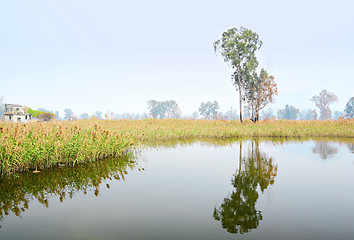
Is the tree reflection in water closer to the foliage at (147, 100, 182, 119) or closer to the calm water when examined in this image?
the calm water

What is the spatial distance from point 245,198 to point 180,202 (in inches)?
58.9

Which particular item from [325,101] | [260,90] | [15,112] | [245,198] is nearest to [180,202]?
[245,198]

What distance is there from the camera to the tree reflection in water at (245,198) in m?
4.79

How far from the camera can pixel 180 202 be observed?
5977mm

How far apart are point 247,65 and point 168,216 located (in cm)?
3597

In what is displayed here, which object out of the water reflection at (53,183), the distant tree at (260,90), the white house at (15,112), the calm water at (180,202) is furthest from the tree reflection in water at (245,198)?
the white house at (15,112)

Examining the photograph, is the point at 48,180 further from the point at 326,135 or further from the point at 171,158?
the point at 326,135

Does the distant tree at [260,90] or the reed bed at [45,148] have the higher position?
the distant tree at [260,90]

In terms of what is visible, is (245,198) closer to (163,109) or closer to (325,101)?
(325,101)

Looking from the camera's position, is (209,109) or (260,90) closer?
(260,90)

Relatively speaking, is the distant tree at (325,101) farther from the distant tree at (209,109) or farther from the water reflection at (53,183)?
the water reflection at (53,183)

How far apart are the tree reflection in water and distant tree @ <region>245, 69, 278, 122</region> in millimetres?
29095

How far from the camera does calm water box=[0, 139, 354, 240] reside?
14.7ft

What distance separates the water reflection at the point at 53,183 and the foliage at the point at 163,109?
133057 millimetres
